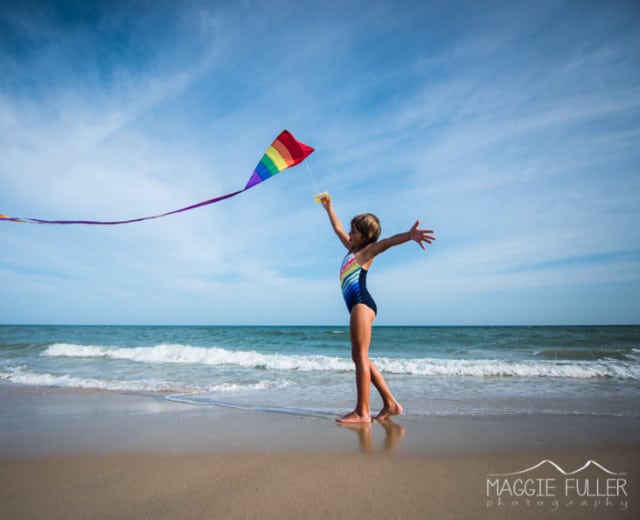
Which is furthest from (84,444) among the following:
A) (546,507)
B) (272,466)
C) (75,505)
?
(546,507)

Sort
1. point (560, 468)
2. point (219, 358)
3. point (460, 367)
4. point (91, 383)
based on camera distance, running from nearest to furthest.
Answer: point (560, 468), point (91, 383), point (460, 367), point (219, 358)

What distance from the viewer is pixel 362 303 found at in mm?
3260

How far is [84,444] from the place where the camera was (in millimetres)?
2596

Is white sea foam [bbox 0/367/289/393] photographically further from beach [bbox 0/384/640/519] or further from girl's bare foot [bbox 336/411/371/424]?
girl's bare foot [bbox 336/411/371/424]

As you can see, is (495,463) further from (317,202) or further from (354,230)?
(317,202)

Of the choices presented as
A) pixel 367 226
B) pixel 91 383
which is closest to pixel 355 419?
pixel 367 226

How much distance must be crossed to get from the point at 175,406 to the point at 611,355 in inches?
617

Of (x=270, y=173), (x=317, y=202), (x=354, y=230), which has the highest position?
(x=270, y=173)

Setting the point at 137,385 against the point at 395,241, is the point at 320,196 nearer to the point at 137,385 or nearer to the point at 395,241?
the point at 395,241

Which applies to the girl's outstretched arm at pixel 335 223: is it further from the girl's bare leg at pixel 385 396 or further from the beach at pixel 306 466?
the beach at pixel 306 466

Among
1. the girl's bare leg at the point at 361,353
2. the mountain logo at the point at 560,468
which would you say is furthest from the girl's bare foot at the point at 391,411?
the mountain logo at the point at 560,468

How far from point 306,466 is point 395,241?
1819 mm

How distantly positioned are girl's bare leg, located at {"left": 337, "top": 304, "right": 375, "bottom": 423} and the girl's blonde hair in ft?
2.19

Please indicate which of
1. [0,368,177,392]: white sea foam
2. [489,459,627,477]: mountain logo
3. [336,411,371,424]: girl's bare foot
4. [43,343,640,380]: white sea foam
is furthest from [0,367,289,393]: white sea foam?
[489,459,627,477]: mountain logo
